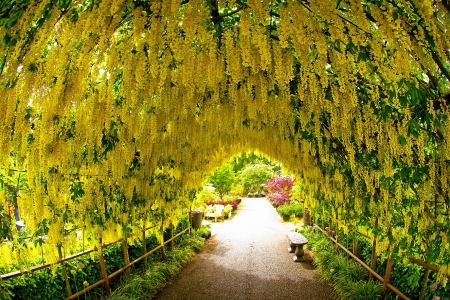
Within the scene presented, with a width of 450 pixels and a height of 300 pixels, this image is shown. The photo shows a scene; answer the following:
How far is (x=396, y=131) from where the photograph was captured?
2639 millimetres

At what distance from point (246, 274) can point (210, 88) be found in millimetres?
4726

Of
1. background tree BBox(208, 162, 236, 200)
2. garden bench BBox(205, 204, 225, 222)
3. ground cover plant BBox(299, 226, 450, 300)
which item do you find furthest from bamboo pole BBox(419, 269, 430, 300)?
background tree BBox(208, 162, 236, 200)

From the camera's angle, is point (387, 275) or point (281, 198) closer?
point (387, 275)

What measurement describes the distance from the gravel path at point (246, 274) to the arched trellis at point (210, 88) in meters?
1.86

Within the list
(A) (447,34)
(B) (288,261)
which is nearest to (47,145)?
(A) (447,34)

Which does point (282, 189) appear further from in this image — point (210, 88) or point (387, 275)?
point (210, 88)

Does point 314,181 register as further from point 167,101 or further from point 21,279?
point 21,279

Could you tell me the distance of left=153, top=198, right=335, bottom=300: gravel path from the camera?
17.8ft

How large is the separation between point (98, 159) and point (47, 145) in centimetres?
114

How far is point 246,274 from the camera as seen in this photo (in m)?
6.46

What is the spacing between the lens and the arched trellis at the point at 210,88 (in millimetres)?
1713

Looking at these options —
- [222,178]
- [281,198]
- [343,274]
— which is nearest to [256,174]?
[222,178]

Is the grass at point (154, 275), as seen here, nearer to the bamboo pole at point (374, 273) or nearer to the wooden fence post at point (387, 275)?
the bamboo pole at point (374, 273)

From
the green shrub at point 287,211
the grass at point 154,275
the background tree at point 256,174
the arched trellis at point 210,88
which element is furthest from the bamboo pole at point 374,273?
the background tree at point 256,174
